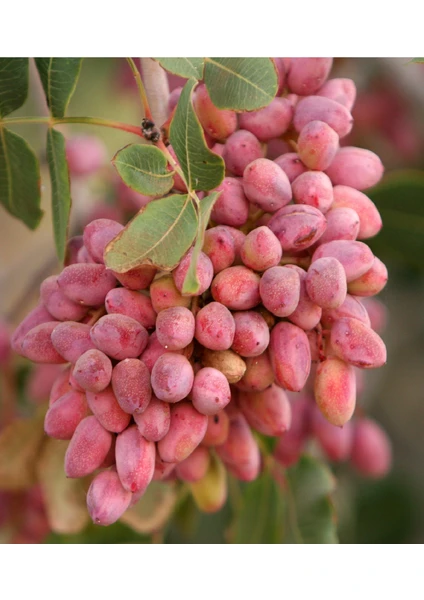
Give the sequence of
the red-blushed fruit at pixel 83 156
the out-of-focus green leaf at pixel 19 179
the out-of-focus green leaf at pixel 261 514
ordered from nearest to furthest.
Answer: the out-of-focus green leaf at pixel 19 179 < the out-of-focus green leaf at pixel 261 514 < the red-blushed fruit at pixel 83 156

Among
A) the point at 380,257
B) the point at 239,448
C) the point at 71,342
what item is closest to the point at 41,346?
the point at 71,342

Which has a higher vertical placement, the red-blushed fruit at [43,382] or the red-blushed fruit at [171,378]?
the red-blushed fruit at [171,378]

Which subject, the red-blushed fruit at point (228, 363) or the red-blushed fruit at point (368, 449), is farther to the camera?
the red-blushed fruit at point (368, 449)

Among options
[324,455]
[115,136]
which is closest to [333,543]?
[324,455]

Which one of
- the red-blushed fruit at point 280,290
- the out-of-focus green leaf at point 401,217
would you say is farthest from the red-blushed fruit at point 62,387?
the out-of-focus green leaf at point 401,217

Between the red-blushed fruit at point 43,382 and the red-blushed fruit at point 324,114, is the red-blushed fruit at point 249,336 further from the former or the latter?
the red-blushed fruit at point 43,382

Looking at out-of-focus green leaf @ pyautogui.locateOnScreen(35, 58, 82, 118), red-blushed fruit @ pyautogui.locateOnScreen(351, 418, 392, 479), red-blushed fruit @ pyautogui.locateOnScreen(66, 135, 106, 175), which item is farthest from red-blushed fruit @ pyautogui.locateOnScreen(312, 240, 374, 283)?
red-blushed fruit @ pyautogui.locateOnScreen(66, 135, 106, 175)

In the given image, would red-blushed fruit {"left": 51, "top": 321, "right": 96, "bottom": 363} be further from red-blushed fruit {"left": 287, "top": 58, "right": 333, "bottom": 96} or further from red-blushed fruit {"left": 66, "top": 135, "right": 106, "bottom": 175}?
red-blushed fruit {"left": 66, "top": 135, "right": 106, "bottom": 175}
